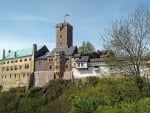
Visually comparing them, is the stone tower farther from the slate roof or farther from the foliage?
the foliage

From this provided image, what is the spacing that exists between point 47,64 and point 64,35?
974 centimetres

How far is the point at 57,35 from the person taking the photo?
8694 centimetres

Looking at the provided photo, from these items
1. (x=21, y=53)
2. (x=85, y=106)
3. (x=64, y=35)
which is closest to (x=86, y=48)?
(x=64, y=35)

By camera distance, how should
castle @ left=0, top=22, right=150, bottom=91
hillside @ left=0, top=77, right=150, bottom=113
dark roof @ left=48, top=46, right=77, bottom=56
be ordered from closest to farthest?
hillside @ left=0, top=77, right=150, bottom=113, castle @ left=0, top=22, right=150, bottom=91, dark roof @ left=48, top=46, right=77, bottom=56

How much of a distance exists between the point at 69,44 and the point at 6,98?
20853 millimetres

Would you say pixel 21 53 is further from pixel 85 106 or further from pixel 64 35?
pixel 85 106

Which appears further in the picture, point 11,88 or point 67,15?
point 67,15

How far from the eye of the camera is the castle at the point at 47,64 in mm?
72438

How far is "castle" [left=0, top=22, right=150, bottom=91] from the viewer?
238 feet

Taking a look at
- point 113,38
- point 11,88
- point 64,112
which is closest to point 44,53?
point 11,88

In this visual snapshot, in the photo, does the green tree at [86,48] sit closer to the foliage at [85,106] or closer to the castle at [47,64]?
the castle at [47,64]

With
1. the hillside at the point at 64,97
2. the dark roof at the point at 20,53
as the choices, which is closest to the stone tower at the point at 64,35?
the dark roof at the point at 20,53

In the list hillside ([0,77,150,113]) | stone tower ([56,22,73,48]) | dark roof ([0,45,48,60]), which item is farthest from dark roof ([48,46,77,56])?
hillside ([0,77,150,113])

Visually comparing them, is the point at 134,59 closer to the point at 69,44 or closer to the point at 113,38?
the point at 113,38
